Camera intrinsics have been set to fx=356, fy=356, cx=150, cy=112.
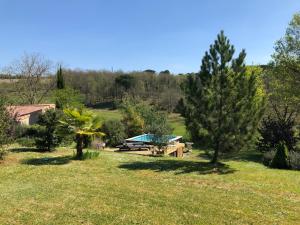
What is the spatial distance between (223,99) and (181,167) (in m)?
3.56

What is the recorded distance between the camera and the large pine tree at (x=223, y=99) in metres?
15.8

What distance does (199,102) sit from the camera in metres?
16.0

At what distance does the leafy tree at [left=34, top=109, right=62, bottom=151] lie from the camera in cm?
1777

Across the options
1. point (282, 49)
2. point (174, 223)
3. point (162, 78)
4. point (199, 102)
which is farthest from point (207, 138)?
point (162, 78)

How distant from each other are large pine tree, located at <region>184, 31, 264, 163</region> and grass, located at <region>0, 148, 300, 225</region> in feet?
5.36

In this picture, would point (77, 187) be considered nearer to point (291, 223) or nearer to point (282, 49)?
point (291, 223)

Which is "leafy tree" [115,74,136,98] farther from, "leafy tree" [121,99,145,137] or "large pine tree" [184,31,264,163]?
"large pine tree" [184,31,264,163]

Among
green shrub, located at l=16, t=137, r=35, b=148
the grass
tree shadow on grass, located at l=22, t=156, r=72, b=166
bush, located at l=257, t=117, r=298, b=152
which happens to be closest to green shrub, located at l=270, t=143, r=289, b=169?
the grass

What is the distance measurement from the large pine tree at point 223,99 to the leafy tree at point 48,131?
Result: 6655mm

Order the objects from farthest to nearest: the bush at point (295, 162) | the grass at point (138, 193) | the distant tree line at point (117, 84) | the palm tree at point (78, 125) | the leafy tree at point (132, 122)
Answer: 1. the distant tree line at point (117, 84)
2. the leafy tree at point (132, 122)
3. the bush at point (295, 162)
4. the palm tree at point (78, 125)
5. the grass at point (138, 193)

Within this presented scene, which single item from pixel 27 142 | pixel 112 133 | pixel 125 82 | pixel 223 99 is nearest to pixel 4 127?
pixel 27 142

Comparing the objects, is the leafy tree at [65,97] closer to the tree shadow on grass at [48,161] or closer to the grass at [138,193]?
the tree shadow on grass at [48,161]

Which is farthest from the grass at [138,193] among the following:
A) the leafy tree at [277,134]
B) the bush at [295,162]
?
the leafy tree at [277,134]

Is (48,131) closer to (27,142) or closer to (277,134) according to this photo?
(27,142)
